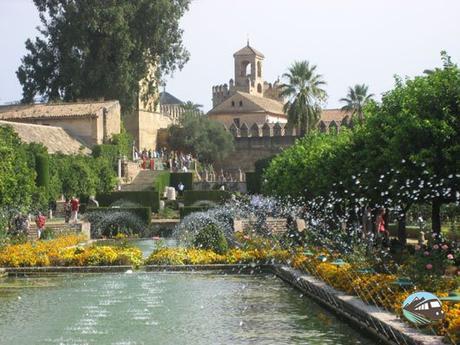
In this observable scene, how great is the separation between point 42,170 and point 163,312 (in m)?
25.9

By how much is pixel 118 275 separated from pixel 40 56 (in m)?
35.7

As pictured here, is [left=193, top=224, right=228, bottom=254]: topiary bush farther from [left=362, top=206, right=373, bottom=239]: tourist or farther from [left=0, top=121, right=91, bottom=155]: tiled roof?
[left=0, top=121, right=91, bottom=155]: tiled roof

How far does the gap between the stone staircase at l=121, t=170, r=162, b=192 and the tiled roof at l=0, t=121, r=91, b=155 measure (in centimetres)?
298

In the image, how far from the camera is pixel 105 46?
5003 centimetres

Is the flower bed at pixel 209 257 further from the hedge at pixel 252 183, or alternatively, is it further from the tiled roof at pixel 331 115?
the tiled roof at pixel 331 115

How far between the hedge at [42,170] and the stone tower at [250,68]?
229 feet

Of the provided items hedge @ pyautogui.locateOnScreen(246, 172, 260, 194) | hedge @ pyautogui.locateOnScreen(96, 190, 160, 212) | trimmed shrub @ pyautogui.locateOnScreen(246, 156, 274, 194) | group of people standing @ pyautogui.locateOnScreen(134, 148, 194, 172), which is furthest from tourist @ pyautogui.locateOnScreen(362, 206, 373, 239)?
group of people standing @ pyautogui.locateOnScreen(134, 148, 194, 172)

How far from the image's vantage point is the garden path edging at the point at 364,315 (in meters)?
9.61

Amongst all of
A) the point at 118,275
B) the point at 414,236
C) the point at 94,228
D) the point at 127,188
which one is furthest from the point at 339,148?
the point at 127,188

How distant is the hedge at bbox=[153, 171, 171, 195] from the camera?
51.9m

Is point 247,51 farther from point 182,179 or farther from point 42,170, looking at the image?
point 42,170

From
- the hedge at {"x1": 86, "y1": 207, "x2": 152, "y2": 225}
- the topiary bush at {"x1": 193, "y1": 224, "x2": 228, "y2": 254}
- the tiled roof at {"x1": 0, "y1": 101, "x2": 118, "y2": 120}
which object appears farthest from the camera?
the tiled roof at {"x1": 0, "y1": 101, "x2": 118, "y2": 120}

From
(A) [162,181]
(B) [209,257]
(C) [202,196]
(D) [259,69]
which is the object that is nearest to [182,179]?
(A) [162,181]

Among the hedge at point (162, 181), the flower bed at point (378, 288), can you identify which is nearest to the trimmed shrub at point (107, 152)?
the hedge at point (162, 181)
